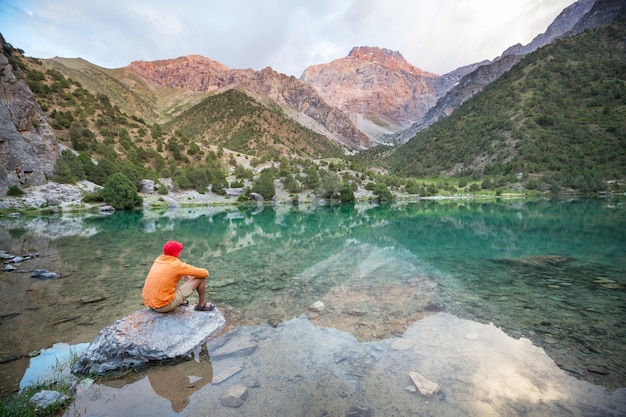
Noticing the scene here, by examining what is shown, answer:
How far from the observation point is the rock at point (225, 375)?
6.01m

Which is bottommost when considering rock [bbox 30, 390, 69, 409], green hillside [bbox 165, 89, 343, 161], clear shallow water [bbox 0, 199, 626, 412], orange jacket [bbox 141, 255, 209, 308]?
clear shallow water [bbox 0, 199, 626, 412]

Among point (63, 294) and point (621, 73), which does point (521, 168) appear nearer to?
point (621, 73)

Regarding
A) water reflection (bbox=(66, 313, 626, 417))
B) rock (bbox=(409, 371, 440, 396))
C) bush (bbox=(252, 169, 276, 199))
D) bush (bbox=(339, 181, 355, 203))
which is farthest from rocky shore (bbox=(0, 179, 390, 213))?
rock (bbox=(409, 371, 440, 396))

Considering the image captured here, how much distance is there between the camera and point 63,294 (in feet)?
35.9

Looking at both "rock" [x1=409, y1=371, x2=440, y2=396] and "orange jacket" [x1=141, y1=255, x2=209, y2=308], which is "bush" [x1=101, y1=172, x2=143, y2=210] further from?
"rock" [x1=409, y1=371, x2=440, y2=396]

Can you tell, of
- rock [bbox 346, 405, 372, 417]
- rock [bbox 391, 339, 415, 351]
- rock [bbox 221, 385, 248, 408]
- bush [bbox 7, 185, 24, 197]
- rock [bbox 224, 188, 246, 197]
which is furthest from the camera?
rock [bbox 224, 188, 246, 197]

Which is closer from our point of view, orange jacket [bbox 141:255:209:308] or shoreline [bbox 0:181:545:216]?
orange jacket [bbox 141:255:209:308]

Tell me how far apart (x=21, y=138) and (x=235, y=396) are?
59.3 m

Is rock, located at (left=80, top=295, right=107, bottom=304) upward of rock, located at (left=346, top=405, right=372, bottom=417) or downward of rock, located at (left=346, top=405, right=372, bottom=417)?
upward

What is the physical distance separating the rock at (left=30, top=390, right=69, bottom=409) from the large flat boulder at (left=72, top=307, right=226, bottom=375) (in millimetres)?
964

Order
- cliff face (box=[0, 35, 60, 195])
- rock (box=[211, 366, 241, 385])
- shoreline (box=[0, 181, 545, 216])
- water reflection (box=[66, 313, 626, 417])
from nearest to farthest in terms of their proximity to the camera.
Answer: water reflection (box=[66, 313, 626, 417]) < rock (box=[211, 366, 241, 385]) < shoreline (box=[0, 181, 545, 216]) < cliff face (box=[0, 35, 60, 195])

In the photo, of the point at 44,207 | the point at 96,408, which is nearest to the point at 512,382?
the point at 96,408

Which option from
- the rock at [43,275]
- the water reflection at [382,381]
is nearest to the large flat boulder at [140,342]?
the water reflection at [382,381]

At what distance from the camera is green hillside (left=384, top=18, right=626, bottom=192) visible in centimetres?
9419
